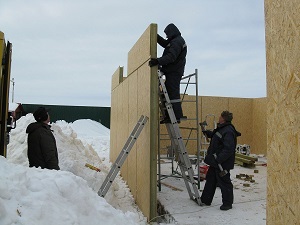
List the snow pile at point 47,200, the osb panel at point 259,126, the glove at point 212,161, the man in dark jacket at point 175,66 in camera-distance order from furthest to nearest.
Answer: the osb panel at point 259,126 < the man in dark jacket at point 175,66 < the glove at point 212,161 < the snow pile at point 47,200

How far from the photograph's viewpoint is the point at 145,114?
5.20 metres

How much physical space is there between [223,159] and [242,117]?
9245mm

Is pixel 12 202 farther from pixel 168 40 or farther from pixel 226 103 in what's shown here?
pixel 226 103

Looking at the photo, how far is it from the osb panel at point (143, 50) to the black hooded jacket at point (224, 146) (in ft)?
5.88

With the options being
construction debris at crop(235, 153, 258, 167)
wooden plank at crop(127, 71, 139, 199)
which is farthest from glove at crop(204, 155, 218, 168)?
construction debris at crop(235, 153, 258, 167)

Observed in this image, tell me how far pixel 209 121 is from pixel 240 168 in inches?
150

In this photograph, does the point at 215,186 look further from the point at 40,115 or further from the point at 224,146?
the point at 40,115

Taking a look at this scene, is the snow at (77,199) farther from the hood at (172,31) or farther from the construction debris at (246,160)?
the hood at (172,31)

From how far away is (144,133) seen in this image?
5.30 metres

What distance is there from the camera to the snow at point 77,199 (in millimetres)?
2521

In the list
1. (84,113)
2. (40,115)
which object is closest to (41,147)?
(40,115)

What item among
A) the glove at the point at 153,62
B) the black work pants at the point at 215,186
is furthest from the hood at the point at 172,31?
the black work pants at the point at 215,186

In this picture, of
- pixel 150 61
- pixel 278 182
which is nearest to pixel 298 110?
pixel 278 182

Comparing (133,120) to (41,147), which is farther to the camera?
(133,120)
